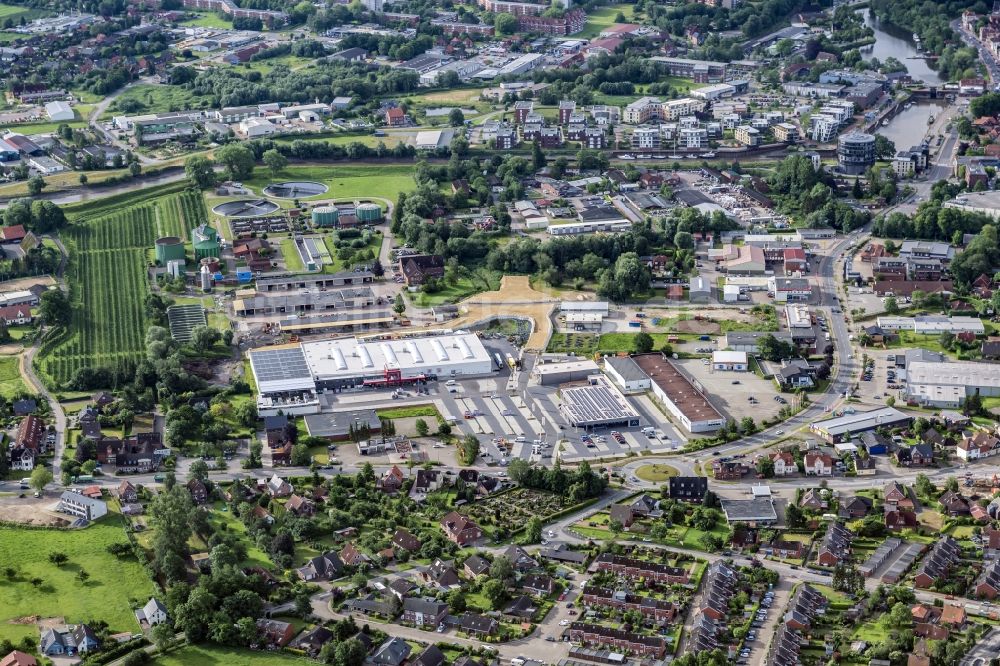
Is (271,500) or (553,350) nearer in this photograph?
(271,500)

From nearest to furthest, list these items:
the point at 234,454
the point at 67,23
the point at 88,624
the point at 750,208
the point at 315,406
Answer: the point at 88,624
the point at 234,454
the point at 315,406
the point at 750,208
the point at 67,23

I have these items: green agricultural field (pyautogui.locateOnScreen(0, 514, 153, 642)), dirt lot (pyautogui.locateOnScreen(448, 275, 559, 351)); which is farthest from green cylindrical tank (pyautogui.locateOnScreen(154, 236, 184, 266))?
green agricultural field (pyautogui.locateOnScreen(0, 514, 153, 642))

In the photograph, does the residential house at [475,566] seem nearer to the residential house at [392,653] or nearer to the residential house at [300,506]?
the residential house at [392,653]

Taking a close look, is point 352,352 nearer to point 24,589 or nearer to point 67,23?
point 24,589

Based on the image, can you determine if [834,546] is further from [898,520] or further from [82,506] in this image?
[82,506]

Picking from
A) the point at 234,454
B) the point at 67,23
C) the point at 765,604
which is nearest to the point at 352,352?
the point at 234,454

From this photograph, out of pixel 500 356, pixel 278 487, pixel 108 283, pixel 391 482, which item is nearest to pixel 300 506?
pixel 278 487

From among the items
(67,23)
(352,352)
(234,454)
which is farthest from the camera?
(67,23)

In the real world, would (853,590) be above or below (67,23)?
below
